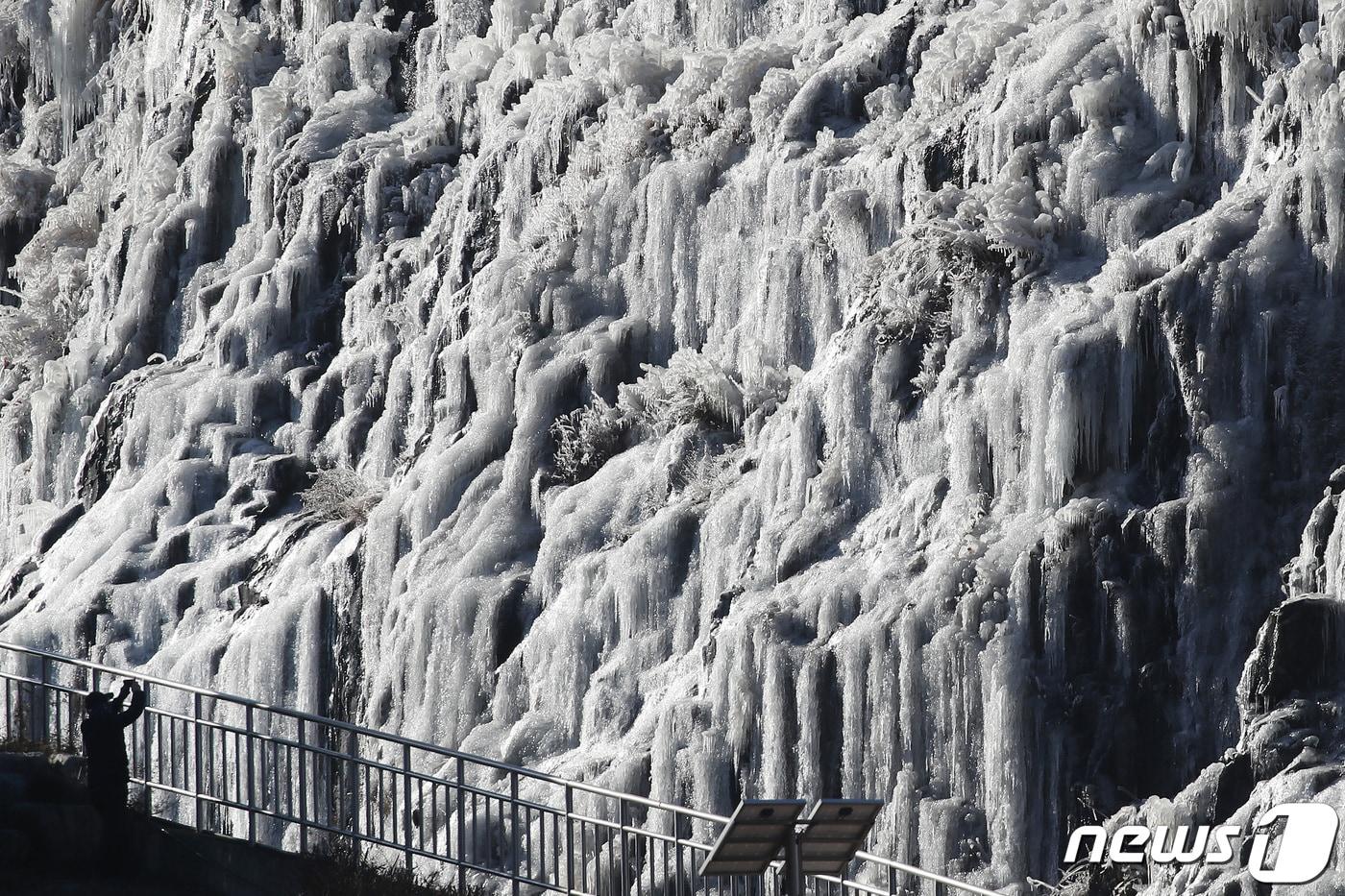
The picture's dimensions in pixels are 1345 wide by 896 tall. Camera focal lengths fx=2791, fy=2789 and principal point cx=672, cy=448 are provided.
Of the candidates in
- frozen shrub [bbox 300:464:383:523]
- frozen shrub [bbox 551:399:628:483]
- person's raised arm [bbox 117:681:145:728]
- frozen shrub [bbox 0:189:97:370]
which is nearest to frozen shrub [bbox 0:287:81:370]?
frozen shrub [bbox 0:189:97:370]

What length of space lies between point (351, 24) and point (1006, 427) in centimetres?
1696

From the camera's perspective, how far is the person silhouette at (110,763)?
59.4ft

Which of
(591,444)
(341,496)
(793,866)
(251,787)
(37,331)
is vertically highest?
(37,331)

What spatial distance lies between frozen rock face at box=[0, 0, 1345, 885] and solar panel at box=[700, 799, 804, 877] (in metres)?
7.26

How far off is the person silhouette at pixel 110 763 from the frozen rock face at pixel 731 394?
20.7 feet

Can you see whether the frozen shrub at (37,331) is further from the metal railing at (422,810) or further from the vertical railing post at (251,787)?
the vertical railing post at (251,787)

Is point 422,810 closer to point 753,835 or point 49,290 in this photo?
point 753,835

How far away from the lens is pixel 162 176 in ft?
125

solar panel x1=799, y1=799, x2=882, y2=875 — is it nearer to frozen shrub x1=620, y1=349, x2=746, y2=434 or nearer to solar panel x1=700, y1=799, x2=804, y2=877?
solar panel x1=700, y1=799, x2=804, y2=877

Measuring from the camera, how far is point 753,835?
571 inches

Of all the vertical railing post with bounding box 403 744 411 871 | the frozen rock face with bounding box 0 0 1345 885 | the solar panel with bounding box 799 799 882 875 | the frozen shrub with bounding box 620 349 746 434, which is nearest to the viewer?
the solar panel with bounding box 799 799 882 875

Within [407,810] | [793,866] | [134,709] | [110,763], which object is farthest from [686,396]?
[793,866]

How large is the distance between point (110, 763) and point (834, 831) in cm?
565

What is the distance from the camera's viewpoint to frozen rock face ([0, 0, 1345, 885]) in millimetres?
22031
